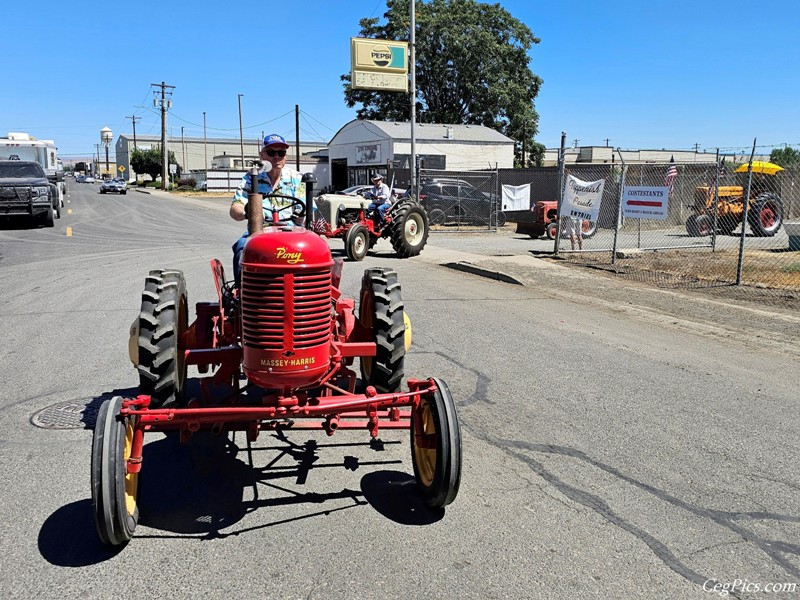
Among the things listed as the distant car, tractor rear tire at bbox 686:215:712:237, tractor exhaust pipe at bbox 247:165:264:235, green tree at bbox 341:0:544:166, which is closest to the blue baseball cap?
tractor exhaust pipe at bbox 247:165:264:235

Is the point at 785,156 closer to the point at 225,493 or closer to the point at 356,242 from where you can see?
the point at 356,242

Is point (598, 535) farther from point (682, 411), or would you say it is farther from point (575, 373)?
point (575, 373)

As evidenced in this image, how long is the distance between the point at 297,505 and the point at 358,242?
12.2 meters

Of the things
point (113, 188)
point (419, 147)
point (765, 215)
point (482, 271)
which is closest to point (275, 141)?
point (482, 271)

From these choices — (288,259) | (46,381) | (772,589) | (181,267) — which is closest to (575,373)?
(772,589)

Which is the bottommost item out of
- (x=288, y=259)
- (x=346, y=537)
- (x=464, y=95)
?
(x=346, y=537)

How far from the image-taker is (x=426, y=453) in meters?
4.19

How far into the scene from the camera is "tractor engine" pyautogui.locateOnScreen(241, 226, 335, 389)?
3.63 m

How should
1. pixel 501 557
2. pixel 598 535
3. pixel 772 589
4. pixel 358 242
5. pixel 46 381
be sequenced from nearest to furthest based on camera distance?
1. pixel 772 589
2. pixel 501 557
3. pixel 598 535
4. pixel 46 381
5. pixel 358 242

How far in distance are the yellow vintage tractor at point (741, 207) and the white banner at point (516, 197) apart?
23.2ft

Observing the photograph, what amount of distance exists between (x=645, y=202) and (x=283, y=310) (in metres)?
13.0

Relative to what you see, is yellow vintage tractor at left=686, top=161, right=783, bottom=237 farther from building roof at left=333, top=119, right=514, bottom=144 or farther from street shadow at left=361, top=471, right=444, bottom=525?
building roof at left=333, top=119, right=514, bottom=144

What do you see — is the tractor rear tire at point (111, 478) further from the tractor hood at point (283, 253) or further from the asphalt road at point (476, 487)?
the tractor hood at point (283, 253)

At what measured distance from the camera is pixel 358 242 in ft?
52.5
